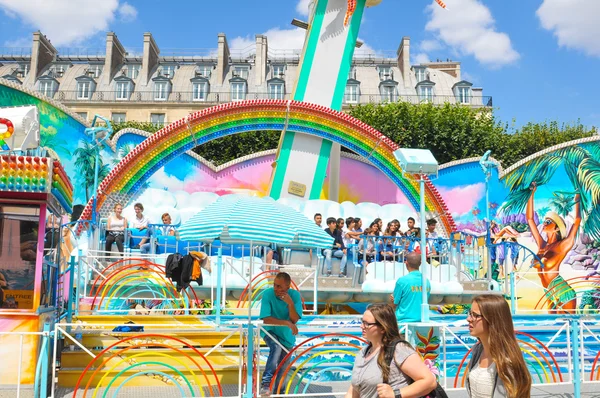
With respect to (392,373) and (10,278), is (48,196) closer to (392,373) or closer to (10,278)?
(10,278)

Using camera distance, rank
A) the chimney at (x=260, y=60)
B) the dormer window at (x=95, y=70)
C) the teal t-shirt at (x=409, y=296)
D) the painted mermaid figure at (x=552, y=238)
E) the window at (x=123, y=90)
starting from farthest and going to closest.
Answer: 1. the dormer window at (x=95, y=70)
2. the chimney at (x=260, y=60)
3. the window at (x=123, y=90)
4. the painted mermaid figure at (x=552, y=238)
5. the teal t-shirt at (x=409, y=296)

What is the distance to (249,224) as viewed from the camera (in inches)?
269

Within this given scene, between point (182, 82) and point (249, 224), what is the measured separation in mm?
38416

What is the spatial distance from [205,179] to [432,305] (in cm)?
888

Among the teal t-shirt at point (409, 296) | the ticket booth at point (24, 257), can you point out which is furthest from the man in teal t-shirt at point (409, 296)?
the ticket booth at point (24, 257)

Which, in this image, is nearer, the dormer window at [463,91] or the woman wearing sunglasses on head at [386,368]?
the woman wearing sunglasses on head at [386,368]

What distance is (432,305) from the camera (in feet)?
39.2

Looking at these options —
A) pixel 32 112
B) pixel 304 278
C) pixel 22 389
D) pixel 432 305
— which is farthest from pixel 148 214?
pixel 22 389

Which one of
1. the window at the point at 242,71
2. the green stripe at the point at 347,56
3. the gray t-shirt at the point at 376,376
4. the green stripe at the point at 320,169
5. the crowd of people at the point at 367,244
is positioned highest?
the window at the point at 242,71

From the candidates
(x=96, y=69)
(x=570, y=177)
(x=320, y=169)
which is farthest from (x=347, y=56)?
(x=96, y=69)

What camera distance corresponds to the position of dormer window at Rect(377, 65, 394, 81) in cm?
4428

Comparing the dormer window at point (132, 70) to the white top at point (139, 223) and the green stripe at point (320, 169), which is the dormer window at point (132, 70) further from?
the white top at point (139, 223)

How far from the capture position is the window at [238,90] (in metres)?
42.4

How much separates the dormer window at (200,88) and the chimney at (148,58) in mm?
3458
